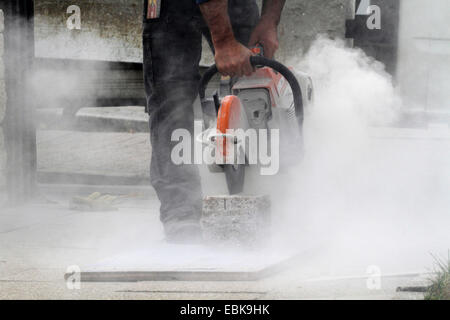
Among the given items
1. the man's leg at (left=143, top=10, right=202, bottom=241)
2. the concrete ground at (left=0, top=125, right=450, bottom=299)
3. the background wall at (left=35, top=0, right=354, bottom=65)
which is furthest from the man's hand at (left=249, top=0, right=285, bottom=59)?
the background wall at (left=35, top=0, right=354, bottom=65)

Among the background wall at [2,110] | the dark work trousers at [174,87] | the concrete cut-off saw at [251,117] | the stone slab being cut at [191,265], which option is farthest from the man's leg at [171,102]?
the background wall at [2,110]

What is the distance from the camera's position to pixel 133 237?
13.4 ft

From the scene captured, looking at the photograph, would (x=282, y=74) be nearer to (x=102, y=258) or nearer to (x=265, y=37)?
(x=265, y=37)

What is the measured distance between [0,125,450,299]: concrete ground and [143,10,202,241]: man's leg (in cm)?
23

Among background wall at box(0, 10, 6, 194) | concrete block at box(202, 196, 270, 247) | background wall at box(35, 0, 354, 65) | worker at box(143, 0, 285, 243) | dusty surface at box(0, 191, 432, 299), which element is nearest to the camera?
dusty surface at box(0, 191, 432, 299)

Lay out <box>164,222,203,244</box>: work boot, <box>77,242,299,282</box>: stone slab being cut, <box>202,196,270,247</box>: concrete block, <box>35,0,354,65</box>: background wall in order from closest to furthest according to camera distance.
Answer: <box>77,242,299,282</box>: stone slab being cut → <box>202,196,270,247</box>: concrete block → <box>164,222,203,244</box>: work boot → <box>35,0,354,65</box>: background wall

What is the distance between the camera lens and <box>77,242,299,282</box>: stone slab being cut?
10.2 ft

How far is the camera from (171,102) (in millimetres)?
3887

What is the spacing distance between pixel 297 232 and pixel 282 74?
2.53ft

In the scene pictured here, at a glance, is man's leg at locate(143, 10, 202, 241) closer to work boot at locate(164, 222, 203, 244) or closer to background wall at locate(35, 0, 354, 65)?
work boot at locate(164, 222, 203, 244)
